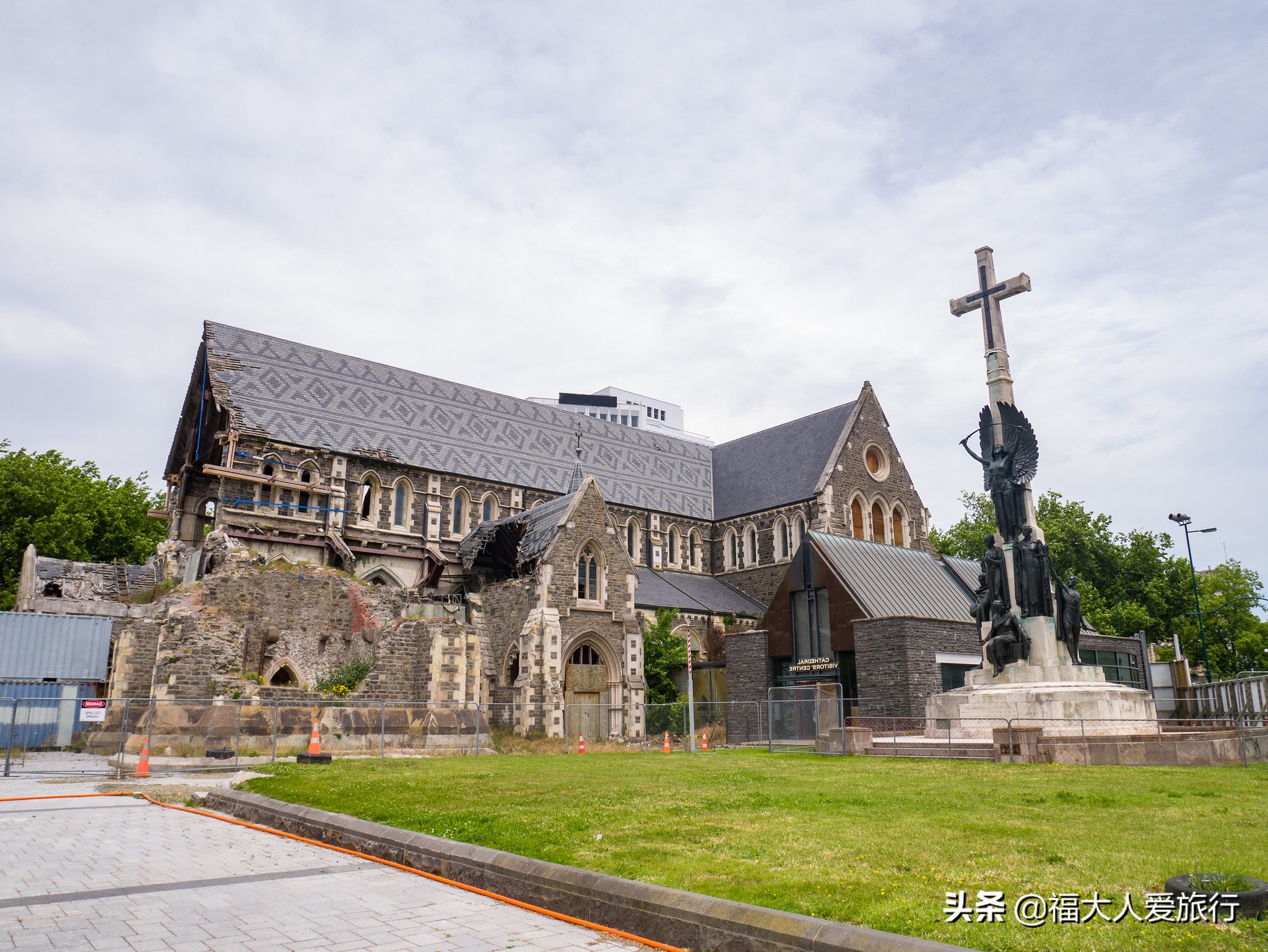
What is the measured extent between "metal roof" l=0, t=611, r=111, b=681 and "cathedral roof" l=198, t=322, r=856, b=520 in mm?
8924

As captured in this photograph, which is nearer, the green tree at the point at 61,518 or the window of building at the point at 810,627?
the window of building at the point at 810,627

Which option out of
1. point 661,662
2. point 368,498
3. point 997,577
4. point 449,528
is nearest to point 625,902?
point 997,577

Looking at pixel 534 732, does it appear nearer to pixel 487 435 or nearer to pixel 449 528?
pixel 449 528

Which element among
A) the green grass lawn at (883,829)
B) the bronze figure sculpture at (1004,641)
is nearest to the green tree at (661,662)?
the bronze figure sculpture at (1004,641)

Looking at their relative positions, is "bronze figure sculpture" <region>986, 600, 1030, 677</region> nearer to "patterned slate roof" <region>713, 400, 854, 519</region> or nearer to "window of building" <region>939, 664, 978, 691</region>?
"window of building" <region>939, 664, 978, 691</region>

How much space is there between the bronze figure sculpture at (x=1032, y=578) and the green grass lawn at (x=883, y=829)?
240 inches

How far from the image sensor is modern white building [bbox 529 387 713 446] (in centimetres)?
13950

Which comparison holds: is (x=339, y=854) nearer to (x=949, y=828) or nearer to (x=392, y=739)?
(x=949, y=828)

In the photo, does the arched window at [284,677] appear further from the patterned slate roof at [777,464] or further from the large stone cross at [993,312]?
the patterned slate roof at [777,464]

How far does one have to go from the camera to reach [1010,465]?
22719 mm

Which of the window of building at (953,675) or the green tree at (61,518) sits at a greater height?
the green tree at (61,518)

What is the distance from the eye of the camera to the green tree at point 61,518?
155 feet

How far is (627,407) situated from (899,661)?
118 metres

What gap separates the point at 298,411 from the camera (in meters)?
37.9
